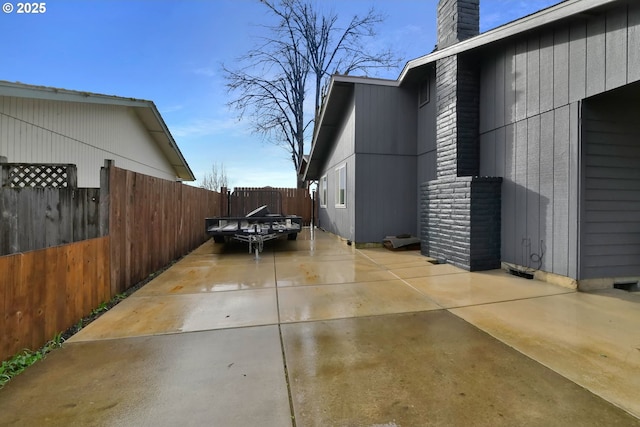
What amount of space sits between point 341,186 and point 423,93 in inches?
139

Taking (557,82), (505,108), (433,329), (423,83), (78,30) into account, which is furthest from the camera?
(423,83)

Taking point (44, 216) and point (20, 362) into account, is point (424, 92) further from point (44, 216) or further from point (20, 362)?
point (20, 362)

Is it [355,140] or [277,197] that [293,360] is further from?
[277,197]

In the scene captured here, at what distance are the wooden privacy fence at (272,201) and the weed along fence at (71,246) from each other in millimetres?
7658

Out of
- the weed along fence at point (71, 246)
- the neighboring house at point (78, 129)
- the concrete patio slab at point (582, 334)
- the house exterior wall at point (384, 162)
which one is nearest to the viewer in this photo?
the concrete patio slab at point (582, 334)

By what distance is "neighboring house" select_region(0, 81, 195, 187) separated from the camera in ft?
19.0

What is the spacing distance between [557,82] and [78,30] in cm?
1003

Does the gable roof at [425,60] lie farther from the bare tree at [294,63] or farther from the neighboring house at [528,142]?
the bare tree at [294,63]

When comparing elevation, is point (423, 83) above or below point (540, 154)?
above

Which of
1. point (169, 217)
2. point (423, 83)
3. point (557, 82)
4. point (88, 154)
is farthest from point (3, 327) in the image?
point (423, 83)

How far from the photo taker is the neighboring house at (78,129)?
19.0 feet

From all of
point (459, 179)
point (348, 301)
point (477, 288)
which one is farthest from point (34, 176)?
point (459, 179)

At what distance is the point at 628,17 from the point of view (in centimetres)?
339

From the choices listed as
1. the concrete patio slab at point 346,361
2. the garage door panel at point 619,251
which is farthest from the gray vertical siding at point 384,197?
the garage door panel at point 619,251
